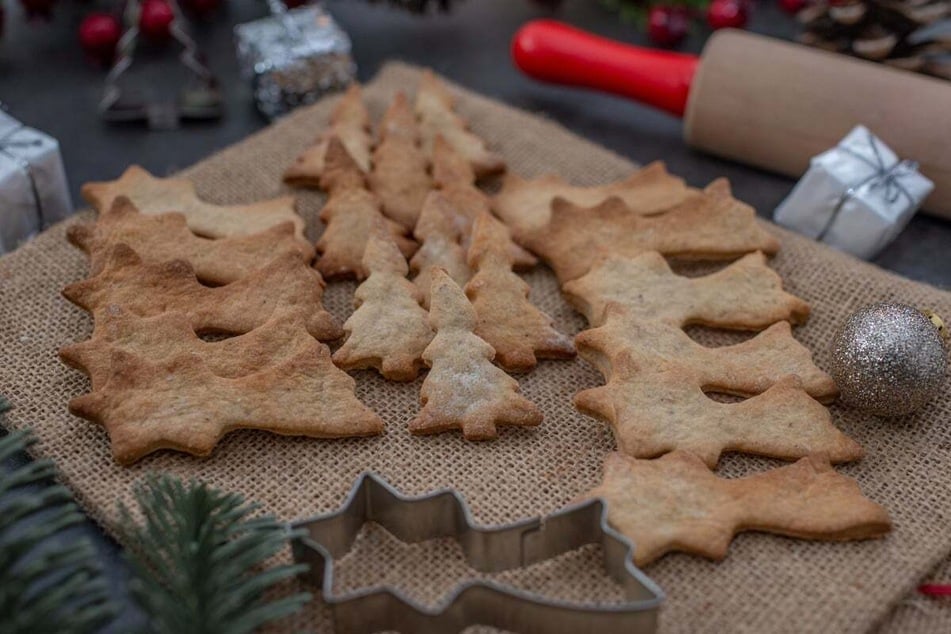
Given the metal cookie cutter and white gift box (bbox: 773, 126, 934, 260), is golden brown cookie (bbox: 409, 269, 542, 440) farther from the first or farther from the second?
white gift box (bbox: 773, 126, 934, 260)

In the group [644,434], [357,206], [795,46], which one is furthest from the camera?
[795,46]

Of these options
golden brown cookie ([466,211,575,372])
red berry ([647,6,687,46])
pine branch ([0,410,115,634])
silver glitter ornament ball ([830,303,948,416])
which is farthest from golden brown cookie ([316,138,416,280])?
red berry ([647,6,687,46])

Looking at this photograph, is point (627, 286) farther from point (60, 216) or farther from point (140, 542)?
point (60, 216)

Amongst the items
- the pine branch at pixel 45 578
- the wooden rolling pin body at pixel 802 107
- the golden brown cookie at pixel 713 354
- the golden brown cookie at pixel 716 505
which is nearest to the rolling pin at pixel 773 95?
the wooden rolling pin body at pixel 802 107

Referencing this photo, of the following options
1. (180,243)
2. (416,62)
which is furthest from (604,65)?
(180,243)

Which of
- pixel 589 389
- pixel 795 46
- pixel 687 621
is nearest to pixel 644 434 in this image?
pixel 589 389

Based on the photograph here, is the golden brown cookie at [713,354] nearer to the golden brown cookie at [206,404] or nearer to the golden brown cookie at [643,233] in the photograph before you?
the golden brown cookie at [643,233]
